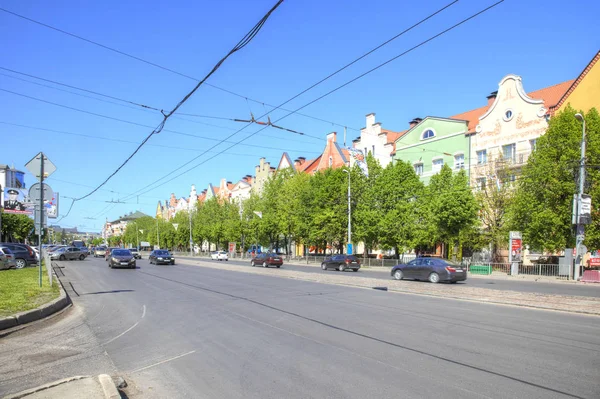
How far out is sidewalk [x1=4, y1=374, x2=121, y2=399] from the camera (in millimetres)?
4965

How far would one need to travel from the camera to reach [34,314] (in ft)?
33.1

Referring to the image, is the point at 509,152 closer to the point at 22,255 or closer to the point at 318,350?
the point at 318,350

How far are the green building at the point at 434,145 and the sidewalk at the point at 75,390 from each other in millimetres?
41739

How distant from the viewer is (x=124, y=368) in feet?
21.8

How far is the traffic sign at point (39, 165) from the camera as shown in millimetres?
14219

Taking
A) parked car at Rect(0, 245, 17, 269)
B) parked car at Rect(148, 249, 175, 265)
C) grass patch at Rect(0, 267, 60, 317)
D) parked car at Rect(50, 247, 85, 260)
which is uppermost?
grass patch at Rect(0, 267, 60, 317)

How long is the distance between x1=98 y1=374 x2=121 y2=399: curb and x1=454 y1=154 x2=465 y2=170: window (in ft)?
143

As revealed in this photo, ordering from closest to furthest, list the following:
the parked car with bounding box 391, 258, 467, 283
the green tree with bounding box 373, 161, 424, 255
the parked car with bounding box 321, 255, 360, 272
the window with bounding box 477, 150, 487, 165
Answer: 1. the parked car with bounding box 391, 258, 467, 283
2. the parked car with bounding box 321, 255, 360, 272
3. the green tree with bounding box 373, 161, 424, 255
4. the window with bounding box 477, 150, 487, 165

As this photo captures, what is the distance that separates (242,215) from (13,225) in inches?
1369

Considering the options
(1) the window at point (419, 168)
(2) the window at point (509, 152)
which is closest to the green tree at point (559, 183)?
(2) the window at point (509, 152)

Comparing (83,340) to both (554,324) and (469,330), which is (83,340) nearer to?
(469,330)

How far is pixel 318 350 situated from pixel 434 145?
43613mm

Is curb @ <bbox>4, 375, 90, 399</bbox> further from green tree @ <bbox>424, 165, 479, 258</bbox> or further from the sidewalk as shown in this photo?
green tree @ <bbox>424, 165, 479, 258</bbox>

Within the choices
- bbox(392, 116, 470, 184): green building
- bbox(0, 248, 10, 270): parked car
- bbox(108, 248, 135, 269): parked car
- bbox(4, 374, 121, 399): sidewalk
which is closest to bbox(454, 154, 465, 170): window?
bbox(392, 116, 470, 184): green building
